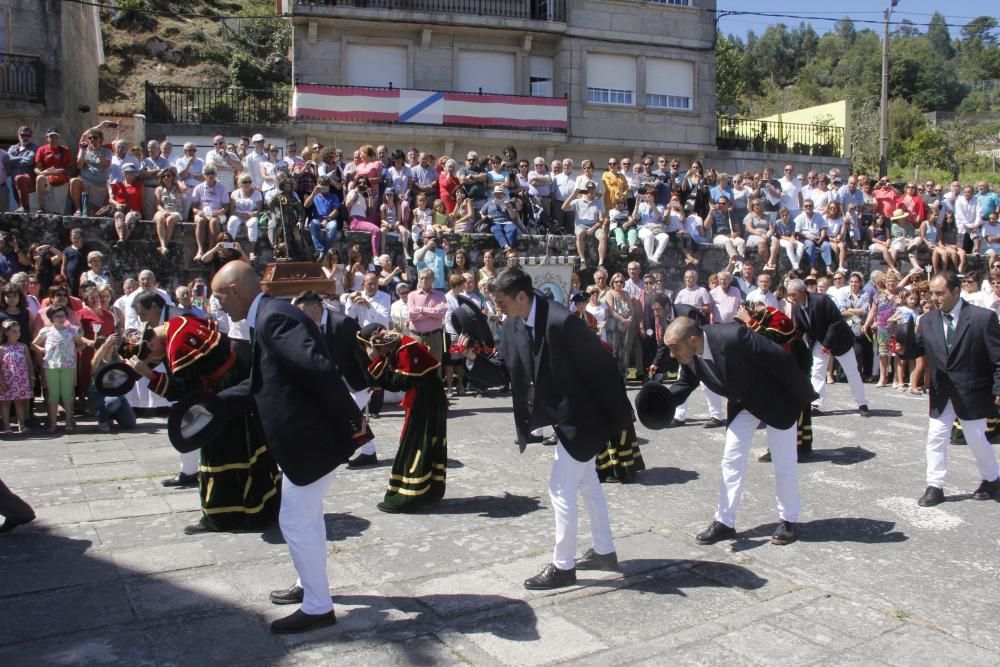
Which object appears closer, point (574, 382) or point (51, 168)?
point (574, 382)

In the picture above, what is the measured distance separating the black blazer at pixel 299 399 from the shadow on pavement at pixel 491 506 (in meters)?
2.40

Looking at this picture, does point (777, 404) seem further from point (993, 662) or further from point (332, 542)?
point (332, 542)

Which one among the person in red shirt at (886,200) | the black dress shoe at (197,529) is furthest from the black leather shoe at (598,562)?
the person in red shirt at (886,200)

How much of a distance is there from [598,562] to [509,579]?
1.79ft

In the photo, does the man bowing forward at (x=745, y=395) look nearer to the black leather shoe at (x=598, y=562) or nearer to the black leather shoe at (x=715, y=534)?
the black leather shoe at (x=715, y=534)

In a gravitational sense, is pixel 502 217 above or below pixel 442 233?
above

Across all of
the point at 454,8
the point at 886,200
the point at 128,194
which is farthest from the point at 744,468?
the point at 454,8

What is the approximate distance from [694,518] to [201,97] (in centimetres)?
2145

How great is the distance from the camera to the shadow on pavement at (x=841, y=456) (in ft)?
29.3

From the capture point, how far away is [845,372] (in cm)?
1153

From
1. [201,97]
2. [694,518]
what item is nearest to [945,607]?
[694,518]

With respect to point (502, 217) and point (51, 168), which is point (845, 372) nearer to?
point (502, 217)

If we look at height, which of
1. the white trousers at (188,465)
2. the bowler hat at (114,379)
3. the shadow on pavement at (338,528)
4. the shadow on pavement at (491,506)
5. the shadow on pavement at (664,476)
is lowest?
the shadow on pavement at (664,476)

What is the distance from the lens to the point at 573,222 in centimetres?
1758
